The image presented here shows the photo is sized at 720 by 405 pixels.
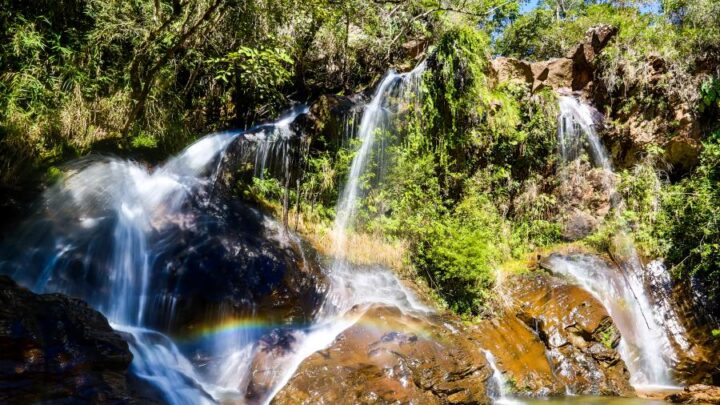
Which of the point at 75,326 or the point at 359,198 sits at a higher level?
the point at 359,198

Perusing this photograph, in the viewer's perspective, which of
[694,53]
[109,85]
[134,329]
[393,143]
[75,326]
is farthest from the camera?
[694,53]

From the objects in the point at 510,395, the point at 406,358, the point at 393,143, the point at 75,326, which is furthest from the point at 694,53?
the point at 75,326

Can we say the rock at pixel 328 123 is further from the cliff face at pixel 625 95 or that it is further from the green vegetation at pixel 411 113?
the cliff face at pixel 625 95

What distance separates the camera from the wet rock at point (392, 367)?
5.31 meters

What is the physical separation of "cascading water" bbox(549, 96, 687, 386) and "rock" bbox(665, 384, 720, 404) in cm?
116

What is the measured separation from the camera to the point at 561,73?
13.0m

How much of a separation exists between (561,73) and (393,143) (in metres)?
5.75

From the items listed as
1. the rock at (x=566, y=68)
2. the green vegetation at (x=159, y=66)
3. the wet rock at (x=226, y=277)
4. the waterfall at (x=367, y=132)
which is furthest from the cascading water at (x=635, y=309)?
the green vegetation at (x=159, y=66)

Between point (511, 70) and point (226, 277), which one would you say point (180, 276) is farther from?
point (511, 70)

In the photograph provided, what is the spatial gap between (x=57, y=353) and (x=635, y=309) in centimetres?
904

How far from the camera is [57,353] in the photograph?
13.1 feet

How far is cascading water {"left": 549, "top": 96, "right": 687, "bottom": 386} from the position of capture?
8133 mm

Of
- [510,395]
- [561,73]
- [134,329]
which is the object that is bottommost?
[510,395]

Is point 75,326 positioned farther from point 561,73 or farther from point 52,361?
point 561,73
